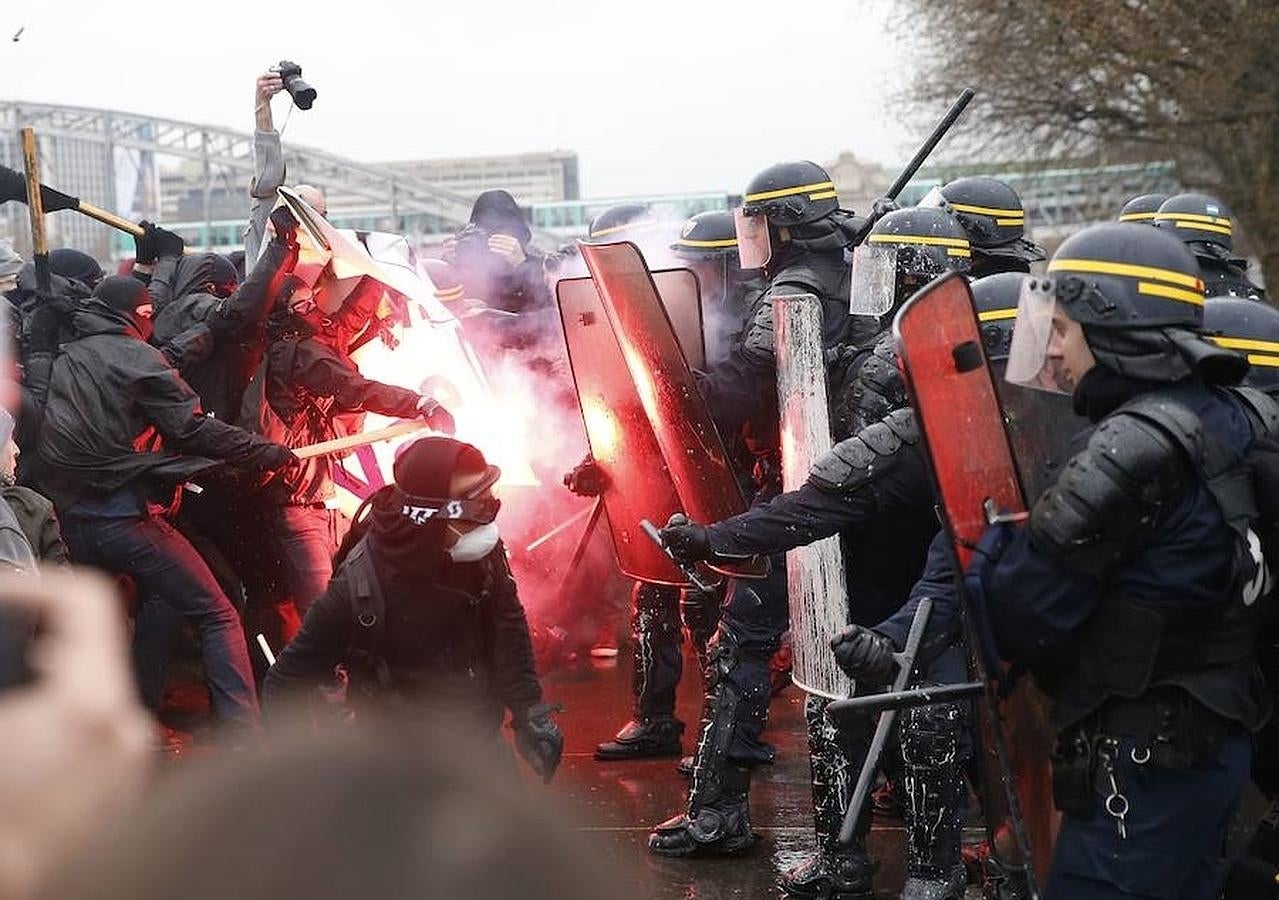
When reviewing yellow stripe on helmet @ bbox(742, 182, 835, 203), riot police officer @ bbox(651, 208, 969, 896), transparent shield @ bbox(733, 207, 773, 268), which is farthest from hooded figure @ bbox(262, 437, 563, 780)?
yellow stripe on helmet @ bbox(742, 182, 835, 203)

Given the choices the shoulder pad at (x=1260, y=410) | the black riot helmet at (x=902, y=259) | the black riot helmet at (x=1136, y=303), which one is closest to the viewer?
the black riot helmet at (x=1136, y=303)

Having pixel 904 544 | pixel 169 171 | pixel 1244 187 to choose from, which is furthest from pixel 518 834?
pixel 169 171

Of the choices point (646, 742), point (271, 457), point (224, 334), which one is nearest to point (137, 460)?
point (271, 457)

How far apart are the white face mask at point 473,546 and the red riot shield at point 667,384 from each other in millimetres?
1081

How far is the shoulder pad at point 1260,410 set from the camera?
333 cm

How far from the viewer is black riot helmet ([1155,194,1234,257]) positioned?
22.1ft

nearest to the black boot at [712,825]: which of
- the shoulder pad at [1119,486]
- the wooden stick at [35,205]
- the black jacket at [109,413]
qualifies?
A: the black jacket at [109,413]

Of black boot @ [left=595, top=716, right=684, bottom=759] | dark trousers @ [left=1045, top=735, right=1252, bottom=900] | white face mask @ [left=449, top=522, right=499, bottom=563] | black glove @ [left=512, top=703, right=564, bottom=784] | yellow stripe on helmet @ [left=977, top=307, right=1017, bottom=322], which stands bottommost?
black boot @ [left=595, top=716, right=684, bottom=759]

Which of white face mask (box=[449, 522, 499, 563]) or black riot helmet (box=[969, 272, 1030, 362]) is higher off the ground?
black riot helmet (box=[969, 272, 1030, 362])

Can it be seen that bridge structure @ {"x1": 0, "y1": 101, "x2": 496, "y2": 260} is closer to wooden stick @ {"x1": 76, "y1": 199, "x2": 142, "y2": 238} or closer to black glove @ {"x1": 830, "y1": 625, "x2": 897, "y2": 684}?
wooden stick @ {"x1": 76, "y1": 199, "x2": 142, "y2": 238}

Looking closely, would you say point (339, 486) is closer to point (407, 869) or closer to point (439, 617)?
point (439, 617)

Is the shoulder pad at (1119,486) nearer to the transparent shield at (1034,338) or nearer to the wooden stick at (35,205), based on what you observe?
the transparent shield at (1034,338)

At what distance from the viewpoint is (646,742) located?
657cm

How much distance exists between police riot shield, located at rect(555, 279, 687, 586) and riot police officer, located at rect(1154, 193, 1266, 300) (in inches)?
83.2
